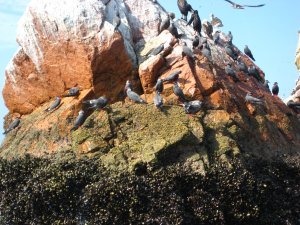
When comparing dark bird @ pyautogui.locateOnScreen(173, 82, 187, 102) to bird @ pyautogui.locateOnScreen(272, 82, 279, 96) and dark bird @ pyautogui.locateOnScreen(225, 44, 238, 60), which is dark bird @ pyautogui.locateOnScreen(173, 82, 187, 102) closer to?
dark bird @ pyautogui.locateOnScreen(225, 44, 238, 60)

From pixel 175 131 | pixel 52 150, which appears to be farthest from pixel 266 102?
pixel 52 150

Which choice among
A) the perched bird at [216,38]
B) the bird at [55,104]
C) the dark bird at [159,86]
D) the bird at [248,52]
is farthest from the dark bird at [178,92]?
the bird at [248,52]

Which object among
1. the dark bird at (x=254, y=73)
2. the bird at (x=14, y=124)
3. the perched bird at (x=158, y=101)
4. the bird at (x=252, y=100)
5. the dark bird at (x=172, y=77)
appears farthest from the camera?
the dark bird at (x=254, y=73)

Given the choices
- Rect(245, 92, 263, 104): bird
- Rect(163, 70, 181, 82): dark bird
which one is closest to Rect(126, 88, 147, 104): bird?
Rect(163, 70, 181, 82): dark bird

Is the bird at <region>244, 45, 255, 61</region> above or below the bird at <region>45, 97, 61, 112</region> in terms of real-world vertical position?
above

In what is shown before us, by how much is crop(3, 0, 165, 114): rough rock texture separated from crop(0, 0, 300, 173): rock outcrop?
0.03m

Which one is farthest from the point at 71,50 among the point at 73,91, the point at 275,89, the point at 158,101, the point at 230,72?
the point at 275,89

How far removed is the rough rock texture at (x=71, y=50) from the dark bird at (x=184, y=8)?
2.50 metres

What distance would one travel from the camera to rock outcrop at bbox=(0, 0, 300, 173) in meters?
17.1

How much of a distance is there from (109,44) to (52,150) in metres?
3.78

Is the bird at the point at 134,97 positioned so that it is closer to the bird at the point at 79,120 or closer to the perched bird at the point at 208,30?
the bird at the point at 79,120

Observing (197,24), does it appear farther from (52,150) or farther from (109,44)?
(52,150)

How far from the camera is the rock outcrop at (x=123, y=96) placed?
17.1m

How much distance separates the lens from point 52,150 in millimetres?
18453
